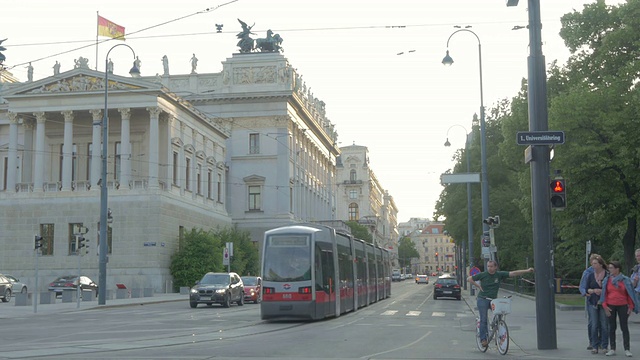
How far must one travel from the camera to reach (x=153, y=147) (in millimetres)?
62312

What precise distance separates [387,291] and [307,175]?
1842 inches

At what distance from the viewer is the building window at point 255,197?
86500mm

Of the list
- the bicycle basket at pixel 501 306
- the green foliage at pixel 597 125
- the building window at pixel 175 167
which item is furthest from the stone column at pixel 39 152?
the bicycle basket at pixel 501 306

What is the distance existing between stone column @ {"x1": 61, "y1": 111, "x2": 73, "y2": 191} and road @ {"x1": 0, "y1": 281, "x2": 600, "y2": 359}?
3656cm

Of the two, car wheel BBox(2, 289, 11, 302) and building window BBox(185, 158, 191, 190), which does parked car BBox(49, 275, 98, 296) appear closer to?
car wheel BBox(2, 289, 11, 302)

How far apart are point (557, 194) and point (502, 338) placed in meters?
3.04

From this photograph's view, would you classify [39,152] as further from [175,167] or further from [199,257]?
[199,257]

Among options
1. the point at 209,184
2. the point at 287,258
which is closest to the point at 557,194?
the point at 287,258

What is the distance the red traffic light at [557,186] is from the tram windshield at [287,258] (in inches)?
447

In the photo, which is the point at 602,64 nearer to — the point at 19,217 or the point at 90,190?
the point at 90,190

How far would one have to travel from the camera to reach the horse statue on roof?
3482 inches

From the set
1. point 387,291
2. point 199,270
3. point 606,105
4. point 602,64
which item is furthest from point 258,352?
point 199,270

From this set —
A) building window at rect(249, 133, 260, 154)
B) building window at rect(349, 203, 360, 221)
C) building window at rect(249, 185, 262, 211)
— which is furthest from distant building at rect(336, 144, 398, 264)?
building window at rect(249, 133, 260, 154)

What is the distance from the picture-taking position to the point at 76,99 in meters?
62.9
